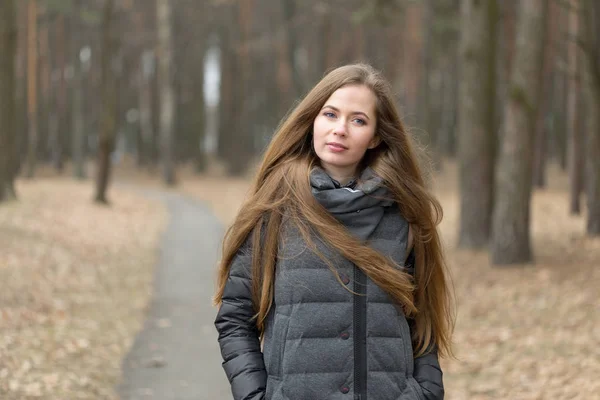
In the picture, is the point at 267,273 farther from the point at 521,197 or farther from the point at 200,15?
the point at 200,15

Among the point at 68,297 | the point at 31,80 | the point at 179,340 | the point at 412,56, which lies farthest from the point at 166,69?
the point at 179,340

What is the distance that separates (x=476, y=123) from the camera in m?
13.9

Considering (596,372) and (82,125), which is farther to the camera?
(82,125)

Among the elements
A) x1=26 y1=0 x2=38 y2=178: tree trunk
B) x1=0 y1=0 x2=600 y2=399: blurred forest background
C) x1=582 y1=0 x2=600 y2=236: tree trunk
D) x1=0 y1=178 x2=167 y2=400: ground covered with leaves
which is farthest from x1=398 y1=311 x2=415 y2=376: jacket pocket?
x1=26 y1=0 x2=38 y2=178: tree trunk

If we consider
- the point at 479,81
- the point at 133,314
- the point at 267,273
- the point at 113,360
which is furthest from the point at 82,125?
the point at 267,273

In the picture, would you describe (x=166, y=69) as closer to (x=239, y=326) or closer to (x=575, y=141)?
(x=575, y=141)

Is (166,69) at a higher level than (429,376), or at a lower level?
higher

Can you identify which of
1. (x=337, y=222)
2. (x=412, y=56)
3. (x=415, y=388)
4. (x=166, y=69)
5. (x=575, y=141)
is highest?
(x=412, y=56)

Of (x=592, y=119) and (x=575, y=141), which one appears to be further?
(x=575, y=141)

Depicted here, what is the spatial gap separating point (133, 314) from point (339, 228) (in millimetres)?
7455

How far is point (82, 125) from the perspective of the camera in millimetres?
36125

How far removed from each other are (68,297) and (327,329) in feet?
26.9

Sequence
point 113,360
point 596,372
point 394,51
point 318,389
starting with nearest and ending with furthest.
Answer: point 318,389 < point 596,372 < point 113,360 < point 394,51

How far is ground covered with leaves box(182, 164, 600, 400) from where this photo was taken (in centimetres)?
694
